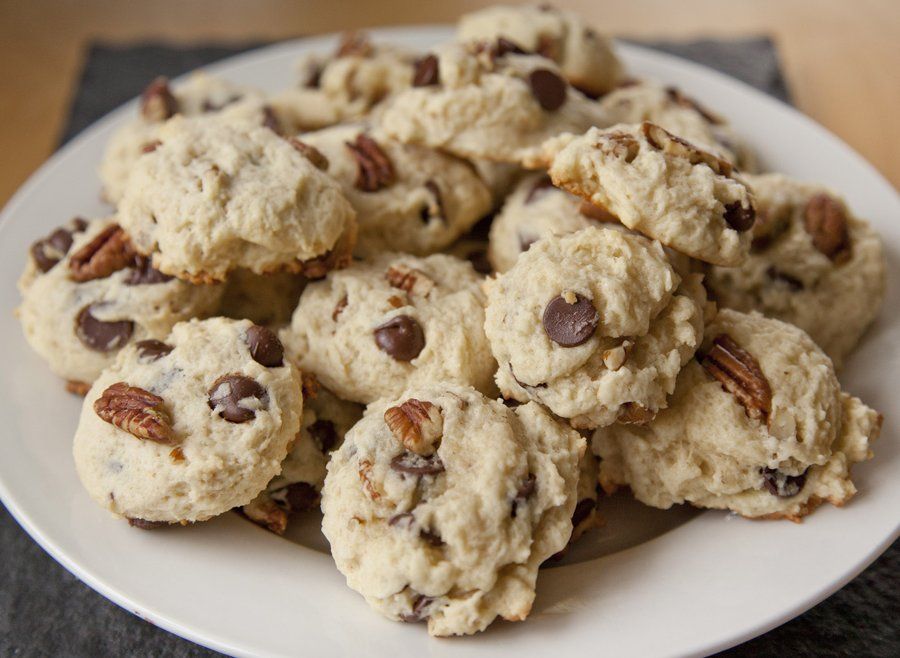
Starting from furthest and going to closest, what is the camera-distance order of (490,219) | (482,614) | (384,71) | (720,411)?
(384,71), (490,219), (720,411), (482,614)

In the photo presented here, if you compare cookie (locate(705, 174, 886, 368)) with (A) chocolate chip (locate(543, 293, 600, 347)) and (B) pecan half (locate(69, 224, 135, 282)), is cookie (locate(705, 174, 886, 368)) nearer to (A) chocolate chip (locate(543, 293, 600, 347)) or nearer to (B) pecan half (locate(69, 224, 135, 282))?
(A) chocolate chip (locate(543, 293, 600, 347))

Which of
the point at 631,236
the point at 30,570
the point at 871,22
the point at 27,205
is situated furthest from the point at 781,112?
the point at 30,570

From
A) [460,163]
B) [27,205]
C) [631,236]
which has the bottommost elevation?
[27,205]

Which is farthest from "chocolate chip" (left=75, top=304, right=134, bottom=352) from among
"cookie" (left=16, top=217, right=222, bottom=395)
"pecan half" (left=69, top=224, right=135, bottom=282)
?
"pecan half" (left=69, top=224, right=135, bottom=282)

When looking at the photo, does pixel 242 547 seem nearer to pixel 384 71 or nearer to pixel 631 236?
pixel 631 236

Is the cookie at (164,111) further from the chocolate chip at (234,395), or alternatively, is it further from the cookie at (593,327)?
the cookie at (593,327)

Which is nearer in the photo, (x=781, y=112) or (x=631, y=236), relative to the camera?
(x=631, y=236)
